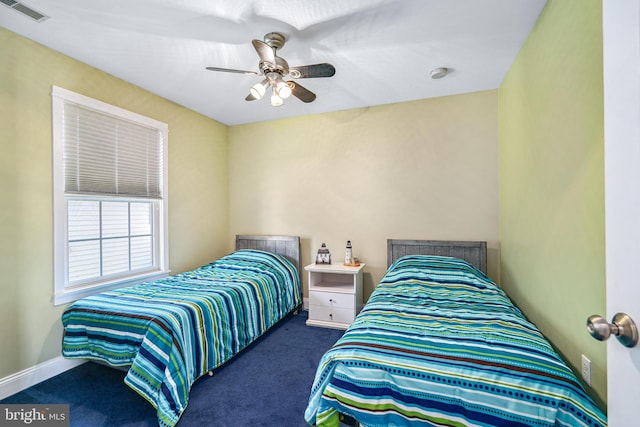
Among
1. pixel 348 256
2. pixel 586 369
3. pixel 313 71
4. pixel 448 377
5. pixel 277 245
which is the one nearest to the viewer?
pixel 448 377

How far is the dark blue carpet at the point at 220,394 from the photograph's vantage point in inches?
70.1

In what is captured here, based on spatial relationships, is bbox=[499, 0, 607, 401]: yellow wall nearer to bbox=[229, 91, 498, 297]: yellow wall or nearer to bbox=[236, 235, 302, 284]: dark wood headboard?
bbox=[229, 91, 498, 297]: yellow wall

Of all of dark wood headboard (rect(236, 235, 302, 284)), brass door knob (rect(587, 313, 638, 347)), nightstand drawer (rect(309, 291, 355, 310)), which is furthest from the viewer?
dark wood headboard (rect(236, 235, 302, 284))

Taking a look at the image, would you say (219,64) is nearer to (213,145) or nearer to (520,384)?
(213,145)

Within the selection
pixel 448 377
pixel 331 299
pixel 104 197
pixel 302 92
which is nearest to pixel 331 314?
pixel 331 299

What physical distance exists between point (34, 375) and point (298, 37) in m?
3.20

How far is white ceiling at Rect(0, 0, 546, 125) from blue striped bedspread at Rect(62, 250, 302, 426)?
77.3 inches

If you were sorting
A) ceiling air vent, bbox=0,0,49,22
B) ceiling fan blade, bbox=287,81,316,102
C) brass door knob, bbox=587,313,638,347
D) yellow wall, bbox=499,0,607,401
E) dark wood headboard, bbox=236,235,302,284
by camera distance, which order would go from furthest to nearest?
dark wood headboard, bbox=236,235,302,284
ceiling fan blade, bbox=287,81,316,102
ceiling air vent, bbox=0,0,49,22
yellow wall, bbox=499,0,607,401
brass door knob, bbox=587,313,638,347

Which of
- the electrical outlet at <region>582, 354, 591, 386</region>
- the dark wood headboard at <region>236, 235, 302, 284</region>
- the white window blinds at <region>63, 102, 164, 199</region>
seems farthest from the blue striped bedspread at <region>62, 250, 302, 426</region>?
the electrical outlet at <region>582, 354, 591, 386</region>

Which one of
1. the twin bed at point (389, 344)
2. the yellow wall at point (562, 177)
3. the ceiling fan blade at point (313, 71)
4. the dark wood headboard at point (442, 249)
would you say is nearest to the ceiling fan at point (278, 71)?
the ceiling fan blade at point (313, 71)

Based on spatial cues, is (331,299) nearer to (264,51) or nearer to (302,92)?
(302,92)

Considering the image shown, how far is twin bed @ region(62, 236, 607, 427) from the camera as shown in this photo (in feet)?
3.76

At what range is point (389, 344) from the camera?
1417mm

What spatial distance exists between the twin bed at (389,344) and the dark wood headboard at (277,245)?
1.73ft
